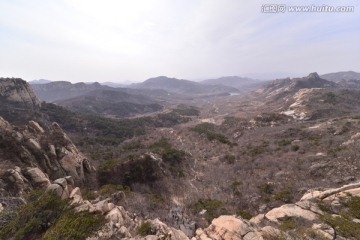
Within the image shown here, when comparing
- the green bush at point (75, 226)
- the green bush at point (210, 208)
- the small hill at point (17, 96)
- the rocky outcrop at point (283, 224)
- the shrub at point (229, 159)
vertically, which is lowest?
the shrub at point (229, 159)

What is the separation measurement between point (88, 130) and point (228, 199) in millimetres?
55236

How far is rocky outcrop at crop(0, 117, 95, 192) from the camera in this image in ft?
63.8

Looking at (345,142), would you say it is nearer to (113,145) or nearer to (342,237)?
(342,237)

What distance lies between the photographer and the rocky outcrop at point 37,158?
1944 centimetres

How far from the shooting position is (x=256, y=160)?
3581cm

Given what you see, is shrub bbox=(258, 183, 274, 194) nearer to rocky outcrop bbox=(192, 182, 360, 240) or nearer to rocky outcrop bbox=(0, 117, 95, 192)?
rocky outcrop bbox=(192, 182, 360, 240)

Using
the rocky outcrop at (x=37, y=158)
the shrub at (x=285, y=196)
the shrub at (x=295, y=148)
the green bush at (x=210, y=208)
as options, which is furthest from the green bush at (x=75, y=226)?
the shrub at (x=295, y=148)

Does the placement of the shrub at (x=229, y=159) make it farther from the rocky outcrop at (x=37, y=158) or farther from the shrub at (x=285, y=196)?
the rocky outcrop at (x=37, y=158)

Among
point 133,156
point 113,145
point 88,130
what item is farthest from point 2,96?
point 133,156

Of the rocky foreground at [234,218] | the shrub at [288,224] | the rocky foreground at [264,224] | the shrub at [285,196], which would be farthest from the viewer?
the shrub at [285,196]

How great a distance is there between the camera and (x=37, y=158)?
78.8 ft

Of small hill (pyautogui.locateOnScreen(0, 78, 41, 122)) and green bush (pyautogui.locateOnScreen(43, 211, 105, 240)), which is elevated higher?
small hill (pyautogui.locateOnScreen(0, 78, 41, 122))

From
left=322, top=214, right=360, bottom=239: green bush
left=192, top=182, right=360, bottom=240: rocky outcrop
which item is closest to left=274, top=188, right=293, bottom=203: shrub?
left=192, top=182, right=360, bottom=240: rocky outcrop

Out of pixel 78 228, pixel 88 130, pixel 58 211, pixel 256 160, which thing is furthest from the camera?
pixel 88 130
